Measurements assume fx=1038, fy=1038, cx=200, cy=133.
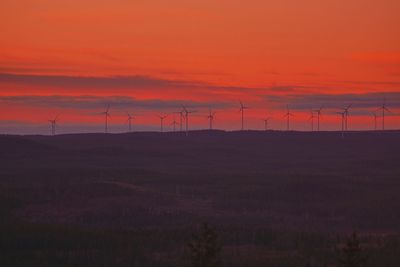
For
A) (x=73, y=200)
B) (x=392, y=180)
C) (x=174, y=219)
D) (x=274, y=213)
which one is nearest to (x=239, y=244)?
(x=174, y=219)

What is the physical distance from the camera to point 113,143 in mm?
172500

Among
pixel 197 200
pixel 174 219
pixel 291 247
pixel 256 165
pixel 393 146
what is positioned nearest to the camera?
pixel 291 247

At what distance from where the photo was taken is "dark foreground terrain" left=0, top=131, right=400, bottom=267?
5041cm

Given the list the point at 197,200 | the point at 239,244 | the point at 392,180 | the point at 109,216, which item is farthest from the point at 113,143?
the point at 239,244

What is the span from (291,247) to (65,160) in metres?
80.0

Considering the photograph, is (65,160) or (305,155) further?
(305,155)

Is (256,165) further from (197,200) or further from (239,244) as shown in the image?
(239,244)

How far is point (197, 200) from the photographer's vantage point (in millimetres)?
82125

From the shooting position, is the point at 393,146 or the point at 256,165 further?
the point at 393,146

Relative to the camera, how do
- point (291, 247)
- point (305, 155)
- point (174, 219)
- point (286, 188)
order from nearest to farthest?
point (291, 247)
point (174, 219)
point (286, 188)
point (305, 155)

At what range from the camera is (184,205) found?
7775cm

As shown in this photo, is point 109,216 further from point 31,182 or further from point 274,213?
point 31,182

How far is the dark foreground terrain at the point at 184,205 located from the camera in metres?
50.4

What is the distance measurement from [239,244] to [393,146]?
120 meters
